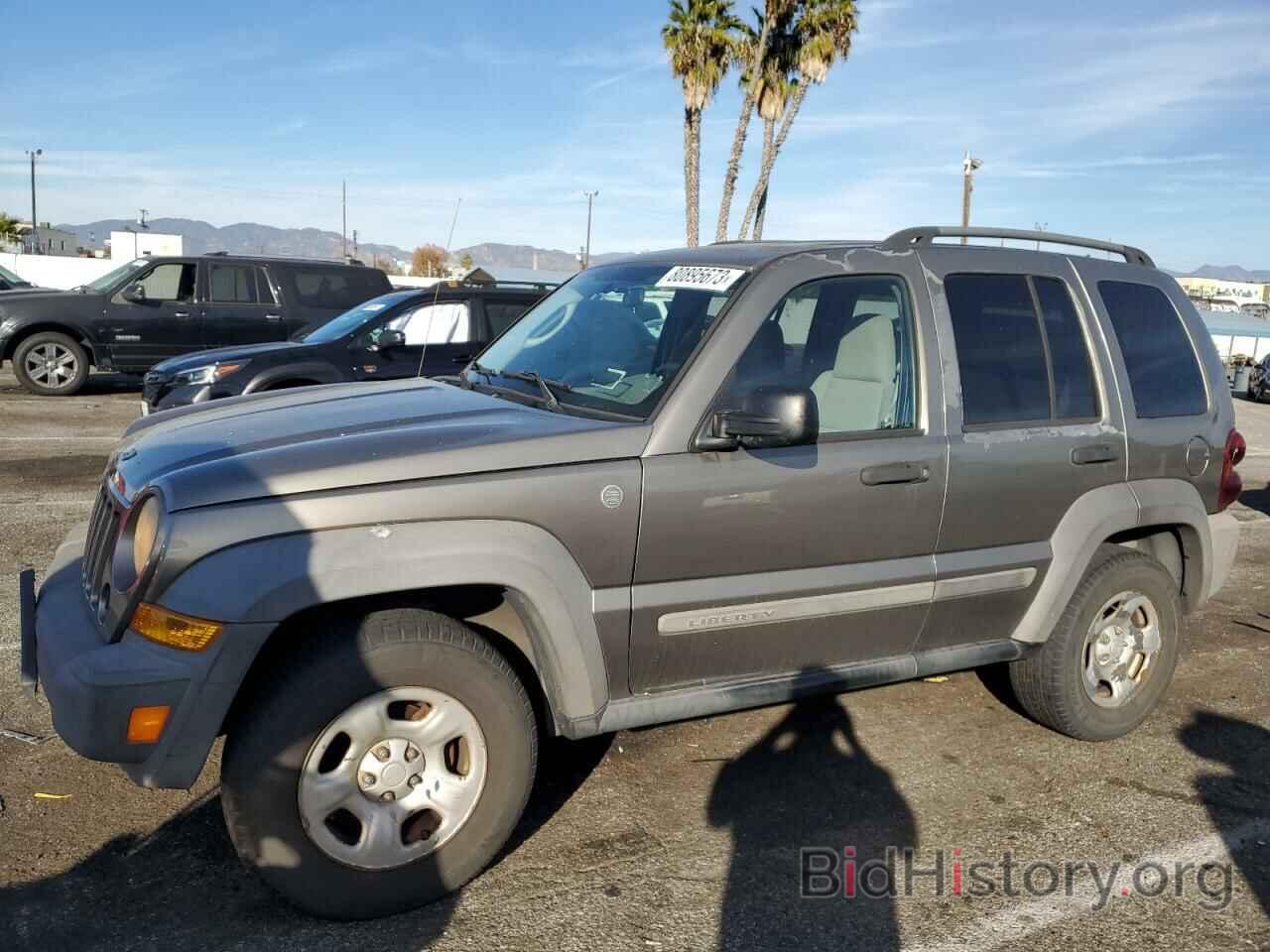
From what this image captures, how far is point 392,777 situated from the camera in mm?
3006

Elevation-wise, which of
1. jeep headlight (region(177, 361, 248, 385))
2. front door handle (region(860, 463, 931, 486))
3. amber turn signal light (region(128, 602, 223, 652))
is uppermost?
jeep headlight (region(177, 361, 248, 385))

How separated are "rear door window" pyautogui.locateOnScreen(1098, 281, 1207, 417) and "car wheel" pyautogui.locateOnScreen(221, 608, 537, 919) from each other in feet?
9.46

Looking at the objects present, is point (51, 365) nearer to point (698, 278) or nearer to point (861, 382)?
point (698, 278)

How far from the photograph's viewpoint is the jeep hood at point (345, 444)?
9.50 feet

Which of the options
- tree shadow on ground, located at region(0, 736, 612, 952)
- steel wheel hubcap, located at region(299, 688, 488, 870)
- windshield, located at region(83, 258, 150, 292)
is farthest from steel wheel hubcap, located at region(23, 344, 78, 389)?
steel wheel hubcap, located at region(299, 688, 488, 870)

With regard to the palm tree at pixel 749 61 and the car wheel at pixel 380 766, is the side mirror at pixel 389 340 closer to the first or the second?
the car wheel at pixel 380 766

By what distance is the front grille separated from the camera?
3.09m

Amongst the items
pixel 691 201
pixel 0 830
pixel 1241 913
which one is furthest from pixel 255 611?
pixel 691 201

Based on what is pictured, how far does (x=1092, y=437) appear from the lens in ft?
13.7

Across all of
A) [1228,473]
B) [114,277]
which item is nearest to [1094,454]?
[1228,473]

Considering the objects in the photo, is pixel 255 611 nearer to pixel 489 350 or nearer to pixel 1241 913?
pixel 489 350

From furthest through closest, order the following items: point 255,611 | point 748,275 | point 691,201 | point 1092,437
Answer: point 691,201, point 1092,437, point 748,275, point 255,611

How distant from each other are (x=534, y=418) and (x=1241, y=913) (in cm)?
261

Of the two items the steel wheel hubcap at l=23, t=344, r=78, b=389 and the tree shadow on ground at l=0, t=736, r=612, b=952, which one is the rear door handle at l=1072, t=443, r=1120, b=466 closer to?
the tree shadow on ground at l=0, t=736, r=612, b=952
